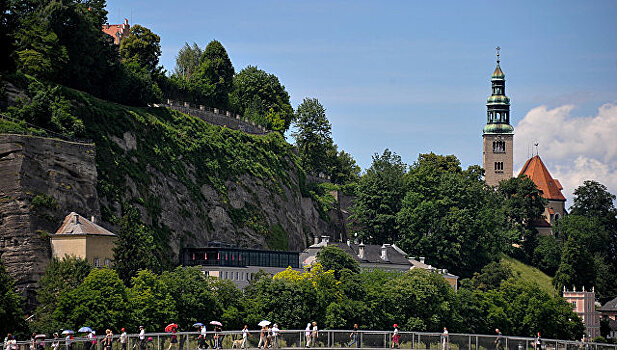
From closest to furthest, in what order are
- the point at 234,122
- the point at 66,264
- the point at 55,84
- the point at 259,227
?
the point at 66,264, the point at 55,84, the point at 259,227, the point at 234,122

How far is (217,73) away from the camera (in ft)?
562

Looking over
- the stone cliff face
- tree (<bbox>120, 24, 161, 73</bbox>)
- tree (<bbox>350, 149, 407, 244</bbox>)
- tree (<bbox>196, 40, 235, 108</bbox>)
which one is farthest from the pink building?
the stone cliff face

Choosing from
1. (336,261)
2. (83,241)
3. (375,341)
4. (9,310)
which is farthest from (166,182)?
(375,341)

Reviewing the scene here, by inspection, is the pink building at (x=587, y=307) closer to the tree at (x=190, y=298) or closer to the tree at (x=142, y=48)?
the tree at (x=142, y=48)

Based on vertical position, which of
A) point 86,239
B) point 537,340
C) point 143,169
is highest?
point 143,169

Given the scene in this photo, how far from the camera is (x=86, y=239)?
100938 millimetres

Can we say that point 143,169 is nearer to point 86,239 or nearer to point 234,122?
point 86,239

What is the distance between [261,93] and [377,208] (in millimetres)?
26554

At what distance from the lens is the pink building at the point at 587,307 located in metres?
176

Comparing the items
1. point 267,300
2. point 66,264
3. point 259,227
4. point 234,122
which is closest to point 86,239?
point 66,264

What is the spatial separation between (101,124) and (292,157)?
5010 cm

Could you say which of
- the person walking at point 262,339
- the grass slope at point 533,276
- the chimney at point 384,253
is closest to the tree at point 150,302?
the person walking at point 262,339

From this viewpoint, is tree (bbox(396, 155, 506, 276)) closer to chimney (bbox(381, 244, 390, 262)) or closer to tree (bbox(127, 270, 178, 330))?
chimney (bbox(381, 244, 390, 262))

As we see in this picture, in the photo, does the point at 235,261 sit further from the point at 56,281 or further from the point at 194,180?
the point at 56,281
